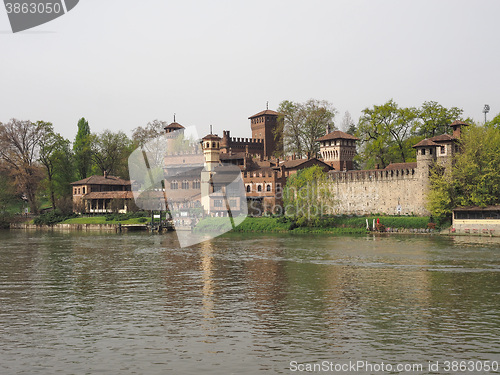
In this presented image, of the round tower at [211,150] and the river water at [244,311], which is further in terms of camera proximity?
the round tower at [211,150]

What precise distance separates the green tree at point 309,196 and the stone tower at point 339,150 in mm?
12346

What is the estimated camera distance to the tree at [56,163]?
8481 centimetres

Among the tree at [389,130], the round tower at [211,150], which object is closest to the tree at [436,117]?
the tree at [389,130]

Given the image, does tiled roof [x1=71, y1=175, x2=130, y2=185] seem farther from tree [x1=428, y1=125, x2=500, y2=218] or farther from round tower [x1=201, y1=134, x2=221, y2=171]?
tree [x1=428, y1=125, x2=500, y2=218]

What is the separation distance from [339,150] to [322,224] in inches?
713

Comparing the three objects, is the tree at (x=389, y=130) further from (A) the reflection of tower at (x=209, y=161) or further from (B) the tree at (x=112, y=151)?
(B) the tree at (x=112, y=151)

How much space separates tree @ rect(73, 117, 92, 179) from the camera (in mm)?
96562

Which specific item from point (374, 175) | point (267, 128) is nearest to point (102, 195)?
point (267, 128)

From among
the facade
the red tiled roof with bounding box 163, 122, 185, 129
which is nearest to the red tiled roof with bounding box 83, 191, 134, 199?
the facade

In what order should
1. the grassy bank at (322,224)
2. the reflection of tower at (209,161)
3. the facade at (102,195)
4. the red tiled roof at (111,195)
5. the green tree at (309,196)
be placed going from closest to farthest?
the grassy bank at (322,224)
the green tree at (309,196)
the reflection of tower at (209,161)
the facade at (102,195)
the red tiled roof at (111,195)

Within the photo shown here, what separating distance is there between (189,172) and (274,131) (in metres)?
20.5

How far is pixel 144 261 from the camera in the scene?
36.8 meters

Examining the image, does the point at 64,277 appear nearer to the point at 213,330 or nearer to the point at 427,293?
the point at 213,330

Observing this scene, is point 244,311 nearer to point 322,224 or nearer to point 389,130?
point 322,224
